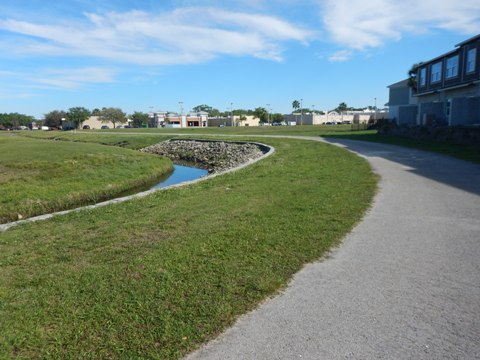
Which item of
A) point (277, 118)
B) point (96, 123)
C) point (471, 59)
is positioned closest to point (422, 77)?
point (471, 59)

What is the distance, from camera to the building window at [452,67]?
32.2 metres

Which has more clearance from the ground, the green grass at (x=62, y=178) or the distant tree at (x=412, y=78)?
the distant tree at (x=412, y=78)

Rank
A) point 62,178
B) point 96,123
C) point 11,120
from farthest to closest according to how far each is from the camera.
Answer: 1. point 11,120
2. point 96,123
3. point 62,178

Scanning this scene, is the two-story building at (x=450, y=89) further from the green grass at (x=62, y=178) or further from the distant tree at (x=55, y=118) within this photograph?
the distant tree at (x=55, y=118)

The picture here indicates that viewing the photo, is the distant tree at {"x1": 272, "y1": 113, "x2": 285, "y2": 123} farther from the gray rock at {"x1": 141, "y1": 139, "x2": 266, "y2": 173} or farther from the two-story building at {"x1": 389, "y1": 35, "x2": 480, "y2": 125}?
the gray rock at {"x1": 141, "y1": 139, "x2": 266, "y2": 173}

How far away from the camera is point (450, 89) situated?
1323 inches

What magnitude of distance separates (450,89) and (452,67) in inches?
72.5

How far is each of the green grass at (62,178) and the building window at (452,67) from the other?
80.7 feet

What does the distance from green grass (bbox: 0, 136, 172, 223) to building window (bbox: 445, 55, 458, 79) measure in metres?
24.6

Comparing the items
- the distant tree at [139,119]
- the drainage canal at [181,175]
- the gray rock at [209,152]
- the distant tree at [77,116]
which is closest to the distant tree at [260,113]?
the distant tree at [139,119]

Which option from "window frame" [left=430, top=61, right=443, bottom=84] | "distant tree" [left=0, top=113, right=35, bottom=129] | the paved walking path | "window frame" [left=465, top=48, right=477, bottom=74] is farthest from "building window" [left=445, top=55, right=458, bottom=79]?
"distant tree" [left=0, top=113, right=35, bottom=129]

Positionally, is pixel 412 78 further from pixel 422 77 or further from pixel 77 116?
pixel 77 116

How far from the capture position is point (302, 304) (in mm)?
4070

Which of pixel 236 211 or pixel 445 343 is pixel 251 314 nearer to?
pixel 445 343
